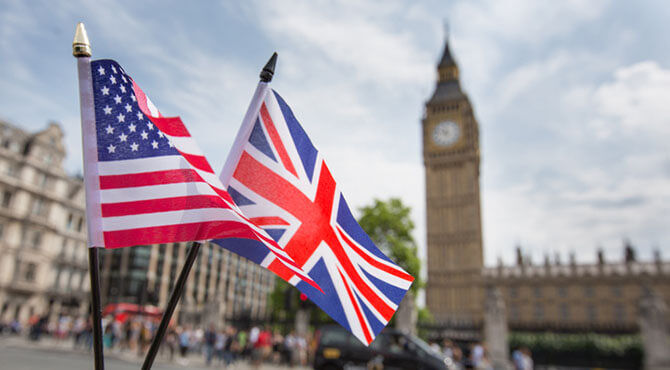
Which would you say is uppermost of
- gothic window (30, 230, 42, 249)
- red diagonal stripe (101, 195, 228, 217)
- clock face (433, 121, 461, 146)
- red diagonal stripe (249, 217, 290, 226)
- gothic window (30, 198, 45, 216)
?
clock face (433, 121, 461, 146)

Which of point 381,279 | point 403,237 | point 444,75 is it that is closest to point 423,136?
point 444,75

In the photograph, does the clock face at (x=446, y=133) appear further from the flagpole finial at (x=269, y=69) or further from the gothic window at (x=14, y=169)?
the flagpole finial at (x=269, y=69)

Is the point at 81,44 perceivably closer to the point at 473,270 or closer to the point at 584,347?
the point at 584,347

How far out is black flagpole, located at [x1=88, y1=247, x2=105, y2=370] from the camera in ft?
7.57

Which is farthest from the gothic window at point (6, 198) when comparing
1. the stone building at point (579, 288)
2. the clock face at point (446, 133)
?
the stone building at point (579, 288)

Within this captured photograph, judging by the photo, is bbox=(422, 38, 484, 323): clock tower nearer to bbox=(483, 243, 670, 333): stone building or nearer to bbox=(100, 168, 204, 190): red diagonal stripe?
bbox=(483, 243, 670, 333): stone building

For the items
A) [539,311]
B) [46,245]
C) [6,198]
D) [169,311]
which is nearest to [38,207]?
[6,198]

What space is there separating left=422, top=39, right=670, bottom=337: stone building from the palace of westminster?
0.15m

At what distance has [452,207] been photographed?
7469cm

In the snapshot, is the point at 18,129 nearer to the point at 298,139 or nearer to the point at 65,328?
the point at 65,328

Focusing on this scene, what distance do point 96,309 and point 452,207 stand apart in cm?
7507

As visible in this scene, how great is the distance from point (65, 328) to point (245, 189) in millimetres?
32912

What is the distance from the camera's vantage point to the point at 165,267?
2216 inches

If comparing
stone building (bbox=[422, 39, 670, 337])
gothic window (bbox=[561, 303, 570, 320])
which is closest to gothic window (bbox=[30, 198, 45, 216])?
stone building (bbox=[422, 39, 670, 337])
